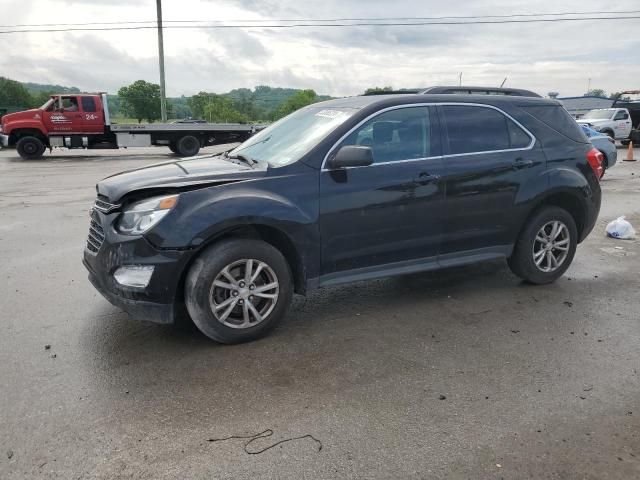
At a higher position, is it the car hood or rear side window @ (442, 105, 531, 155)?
rear side window @ (442, 105, 531, 155)

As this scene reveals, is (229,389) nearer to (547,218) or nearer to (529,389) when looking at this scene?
(529,389)

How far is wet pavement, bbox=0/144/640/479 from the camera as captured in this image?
8.77 ft

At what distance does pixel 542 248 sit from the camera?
17.4 ft

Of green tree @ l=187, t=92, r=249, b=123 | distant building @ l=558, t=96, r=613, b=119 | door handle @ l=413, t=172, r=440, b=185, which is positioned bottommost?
door handle @ l=413, t=172, r=440, b=185

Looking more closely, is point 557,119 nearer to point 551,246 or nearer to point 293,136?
point 551,246

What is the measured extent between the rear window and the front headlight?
11.6 ft

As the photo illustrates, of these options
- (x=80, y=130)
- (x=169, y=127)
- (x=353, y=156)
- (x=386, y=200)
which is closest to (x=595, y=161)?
(x=386, y=200)

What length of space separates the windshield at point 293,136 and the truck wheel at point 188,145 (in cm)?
1770

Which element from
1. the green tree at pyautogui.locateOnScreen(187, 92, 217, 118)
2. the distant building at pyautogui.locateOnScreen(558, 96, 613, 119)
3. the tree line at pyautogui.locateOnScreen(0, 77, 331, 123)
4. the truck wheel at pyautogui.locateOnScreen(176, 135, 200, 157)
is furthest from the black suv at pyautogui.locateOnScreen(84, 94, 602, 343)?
the green tree at pyautogui.locateOnScreen(187, 92, 217, 118)

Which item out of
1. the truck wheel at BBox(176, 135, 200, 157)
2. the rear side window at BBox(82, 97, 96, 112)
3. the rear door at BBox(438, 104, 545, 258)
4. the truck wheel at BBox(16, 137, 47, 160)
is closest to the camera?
the rear door at BBox(438, 104, 545, 258)

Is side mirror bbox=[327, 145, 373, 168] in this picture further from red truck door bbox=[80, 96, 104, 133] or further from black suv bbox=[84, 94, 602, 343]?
red truck door bbox=[80, 96, 104, 133]

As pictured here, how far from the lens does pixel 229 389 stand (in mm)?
3344

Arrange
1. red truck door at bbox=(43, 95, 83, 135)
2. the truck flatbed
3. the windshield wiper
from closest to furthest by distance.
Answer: the windshield wiper
red truck door at bbox=(43, 95, 83, 135)
the truck flatbed

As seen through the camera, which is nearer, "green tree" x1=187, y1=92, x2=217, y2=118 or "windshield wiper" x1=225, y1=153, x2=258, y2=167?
"windshield wiper" x1=225, y1=153, x2=258, y2=167
